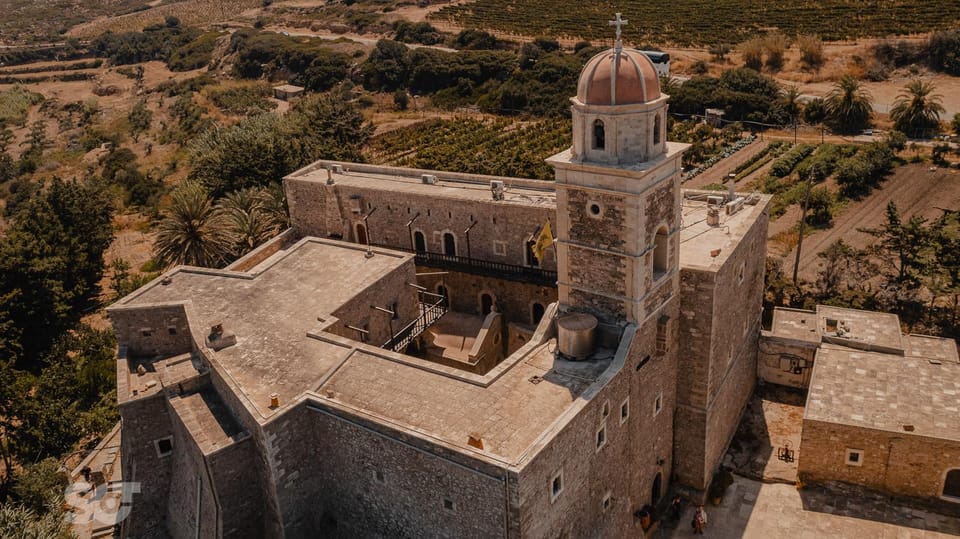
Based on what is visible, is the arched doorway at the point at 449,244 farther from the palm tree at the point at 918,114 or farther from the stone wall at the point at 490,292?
the palm tree at the point at 918,114

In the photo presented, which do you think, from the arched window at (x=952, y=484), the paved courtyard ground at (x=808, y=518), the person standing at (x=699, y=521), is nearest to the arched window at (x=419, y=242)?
the paved courtyard ground at (x=808, y=518)

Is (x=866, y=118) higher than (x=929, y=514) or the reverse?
higher

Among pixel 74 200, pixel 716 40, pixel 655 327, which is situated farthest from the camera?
pixel 716 40

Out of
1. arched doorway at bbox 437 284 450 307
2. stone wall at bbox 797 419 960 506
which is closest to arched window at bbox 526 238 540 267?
arched doorway at bbox 437 284 450 307

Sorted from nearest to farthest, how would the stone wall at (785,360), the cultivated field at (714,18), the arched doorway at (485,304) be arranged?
the stone wall at (785,360) → the arched doorway at (485,304) → the cultivated field at (714,18)

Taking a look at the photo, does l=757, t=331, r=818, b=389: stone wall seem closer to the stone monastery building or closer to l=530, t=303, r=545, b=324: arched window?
the stone monastery building

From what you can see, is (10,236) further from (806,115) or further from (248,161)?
(806,115)

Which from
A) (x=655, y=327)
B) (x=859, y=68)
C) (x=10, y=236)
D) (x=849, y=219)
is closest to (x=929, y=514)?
(x=655, y=327)
